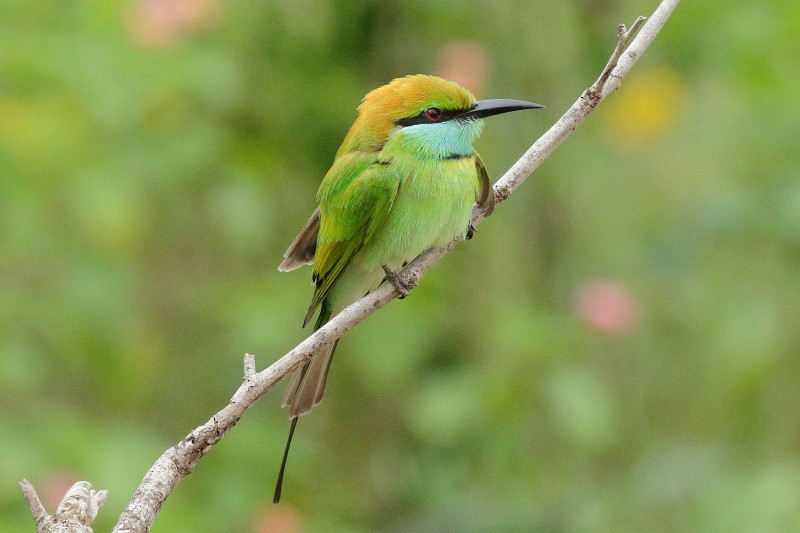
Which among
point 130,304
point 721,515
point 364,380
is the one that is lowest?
point 721,515

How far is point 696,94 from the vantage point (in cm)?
317

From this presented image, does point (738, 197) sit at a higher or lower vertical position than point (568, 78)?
lower

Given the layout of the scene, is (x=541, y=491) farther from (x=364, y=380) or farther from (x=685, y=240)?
(x=685, y=240)

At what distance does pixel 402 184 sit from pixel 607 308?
0.77 meters

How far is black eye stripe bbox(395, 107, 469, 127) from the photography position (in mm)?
2084

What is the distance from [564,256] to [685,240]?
316mm

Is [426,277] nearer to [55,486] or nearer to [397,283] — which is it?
[397,283]

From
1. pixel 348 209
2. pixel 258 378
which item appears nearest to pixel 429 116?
pixel 348 209

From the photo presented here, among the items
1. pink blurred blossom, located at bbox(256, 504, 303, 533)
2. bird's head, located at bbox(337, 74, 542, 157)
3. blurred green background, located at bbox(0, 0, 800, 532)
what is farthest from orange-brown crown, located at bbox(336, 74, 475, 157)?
pink blurred blossom, located at bbox(256, 504, 303, 533)

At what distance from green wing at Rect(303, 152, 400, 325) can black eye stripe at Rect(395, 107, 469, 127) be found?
0.28 feet

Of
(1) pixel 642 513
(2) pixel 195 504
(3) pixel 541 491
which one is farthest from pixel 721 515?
(2) pixel 195 504

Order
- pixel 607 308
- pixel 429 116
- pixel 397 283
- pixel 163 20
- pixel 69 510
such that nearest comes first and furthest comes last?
pixel 69 510 < pixel 397 283 < pixel 429 116 < pixel 163 20 < pixel 607 308

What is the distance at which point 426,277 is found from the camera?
2729mm

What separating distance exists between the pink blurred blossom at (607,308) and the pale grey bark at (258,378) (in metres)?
0.84
